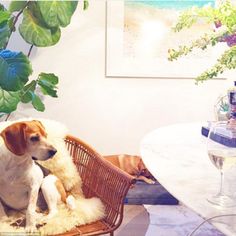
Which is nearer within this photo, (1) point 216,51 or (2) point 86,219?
(2) point 86,219

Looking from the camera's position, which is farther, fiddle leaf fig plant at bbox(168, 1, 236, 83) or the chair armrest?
the chair armrest

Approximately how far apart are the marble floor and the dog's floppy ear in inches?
43.8

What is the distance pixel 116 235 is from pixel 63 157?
79cm

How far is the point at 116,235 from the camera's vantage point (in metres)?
2.28

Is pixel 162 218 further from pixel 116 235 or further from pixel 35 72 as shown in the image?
pixel 35 72

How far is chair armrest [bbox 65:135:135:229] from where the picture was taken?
1.55m

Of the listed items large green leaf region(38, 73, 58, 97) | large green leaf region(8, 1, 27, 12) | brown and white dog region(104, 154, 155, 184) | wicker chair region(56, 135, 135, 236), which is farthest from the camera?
brown and white dog region(104, 154, 155, 184)

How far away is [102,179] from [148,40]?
4.73ft

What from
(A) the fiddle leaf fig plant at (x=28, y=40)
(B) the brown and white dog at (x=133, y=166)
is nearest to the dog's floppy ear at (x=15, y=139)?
(A) the fiddle leaf fig plant at (x=28, y=40)

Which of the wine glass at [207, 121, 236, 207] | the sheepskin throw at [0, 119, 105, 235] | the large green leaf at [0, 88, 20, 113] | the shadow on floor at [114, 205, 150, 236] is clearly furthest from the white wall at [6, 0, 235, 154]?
the wine glass at [207, 121, 236, 207]

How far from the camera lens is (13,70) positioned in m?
1.43

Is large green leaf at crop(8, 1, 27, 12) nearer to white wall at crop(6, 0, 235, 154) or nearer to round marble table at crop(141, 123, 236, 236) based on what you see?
white wall at crop(6, 0, 235, 154)

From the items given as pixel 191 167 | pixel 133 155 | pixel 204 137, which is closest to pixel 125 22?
pixel 133 155

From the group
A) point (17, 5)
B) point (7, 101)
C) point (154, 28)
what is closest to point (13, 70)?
point (7, 101)
